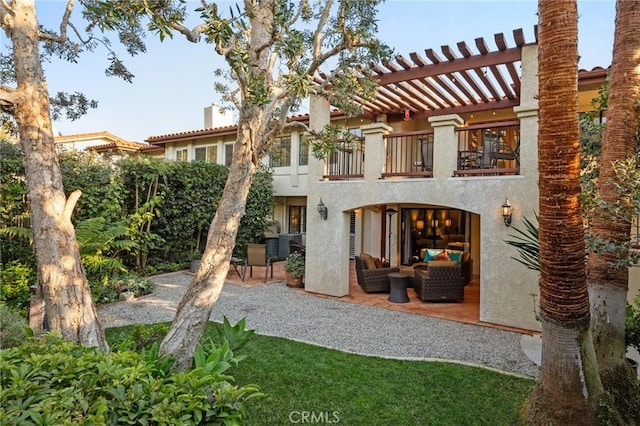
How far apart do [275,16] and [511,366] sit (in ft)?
19.7

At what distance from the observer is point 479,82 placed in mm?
9859

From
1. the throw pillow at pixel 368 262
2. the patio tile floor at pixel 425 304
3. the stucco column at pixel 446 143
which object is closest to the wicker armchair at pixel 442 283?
the patio tile floor at pixel 425 304

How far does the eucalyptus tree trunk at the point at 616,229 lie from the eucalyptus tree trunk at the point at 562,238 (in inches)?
32.1

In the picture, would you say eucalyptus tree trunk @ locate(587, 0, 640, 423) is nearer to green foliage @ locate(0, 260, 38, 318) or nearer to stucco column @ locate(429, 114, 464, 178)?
stucco column @ locate(429, 114, 464, 178)

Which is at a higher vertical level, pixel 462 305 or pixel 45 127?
pixel 45 127

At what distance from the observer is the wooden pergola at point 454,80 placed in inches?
316

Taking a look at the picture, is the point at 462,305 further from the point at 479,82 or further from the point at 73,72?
the point at 73,72

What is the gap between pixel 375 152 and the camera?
384 inches

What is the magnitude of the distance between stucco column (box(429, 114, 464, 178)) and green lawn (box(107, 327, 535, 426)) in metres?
4.66

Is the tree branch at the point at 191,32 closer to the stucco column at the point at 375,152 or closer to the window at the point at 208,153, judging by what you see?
the stucco column at the point at 375,152

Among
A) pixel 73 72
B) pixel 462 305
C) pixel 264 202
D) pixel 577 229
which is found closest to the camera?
pixel 577 229

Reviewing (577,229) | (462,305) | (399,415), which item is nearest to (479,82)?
(462,305)

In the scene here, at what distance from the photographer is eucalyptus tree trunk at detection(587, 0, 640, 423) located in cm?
403

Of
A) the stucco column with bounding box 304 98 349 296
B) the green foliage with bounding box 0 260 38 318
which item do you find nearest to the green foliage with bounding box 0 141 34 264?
the green foliage with bounding box 0 260 38 318
